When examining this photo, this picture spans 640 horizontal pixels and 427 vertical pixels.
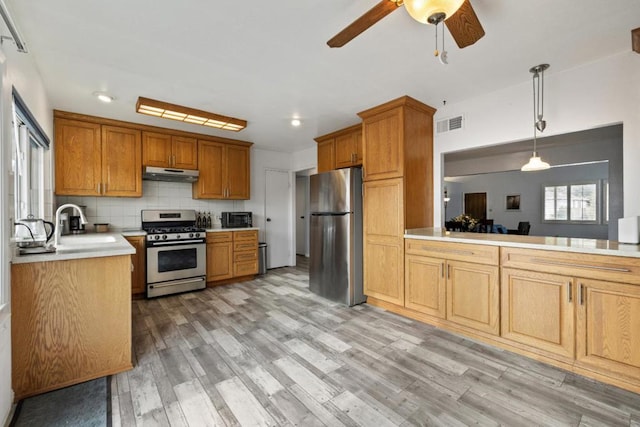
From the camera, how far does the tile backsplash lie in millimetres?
3861

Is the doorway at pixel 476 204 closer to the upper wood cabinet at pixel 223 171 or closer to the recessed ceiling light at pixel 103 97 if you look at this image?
the upper wood cabinet at pixel 223 171

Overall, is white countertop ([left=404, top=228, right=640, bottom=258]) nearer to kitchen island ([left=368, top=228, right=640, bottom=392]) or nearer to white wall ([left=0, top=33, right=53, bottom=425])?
kitchen island ([left=368, top=228, right=640, bottom=392])

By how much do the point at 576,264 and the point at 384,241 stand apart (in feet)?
5.44

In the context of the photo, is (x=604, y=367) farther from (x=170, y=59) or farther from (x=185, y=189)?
(x=185, y=189)

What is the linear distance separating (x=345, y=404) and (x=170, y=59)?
9.11 ft

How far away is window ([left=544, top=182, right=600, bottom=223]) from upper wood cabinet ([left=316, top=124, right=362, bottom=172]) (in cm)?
707

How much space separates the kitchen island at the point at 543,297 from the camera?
180cm

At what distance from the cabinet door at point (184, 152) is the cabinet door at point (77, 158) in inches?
35.0

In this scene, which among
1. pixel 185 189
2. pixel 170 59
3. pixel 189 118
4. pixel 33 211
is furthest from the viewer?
pixel 185 189

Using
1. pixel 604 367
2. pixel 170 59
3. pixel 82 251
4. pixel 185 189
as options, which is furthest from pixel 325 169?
pixel 604 367

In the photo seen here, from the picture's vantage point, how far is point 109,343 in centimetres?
199

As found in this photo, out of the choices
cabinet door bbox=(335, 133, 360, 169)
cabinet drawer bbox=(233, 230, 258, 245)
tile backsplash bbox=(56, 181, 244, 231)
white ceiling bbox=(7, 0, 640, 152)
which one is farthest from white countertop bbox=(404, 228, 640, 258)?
tile backsplash bbox=(56, 181, 244, 231)

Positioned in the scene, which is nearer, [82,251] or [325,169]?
[82,251]

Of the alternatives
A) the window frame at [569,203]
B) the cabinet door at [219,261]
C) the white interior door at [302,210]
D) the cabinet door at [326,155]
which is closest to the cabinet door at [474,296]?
the cabinet door at [326,155]
